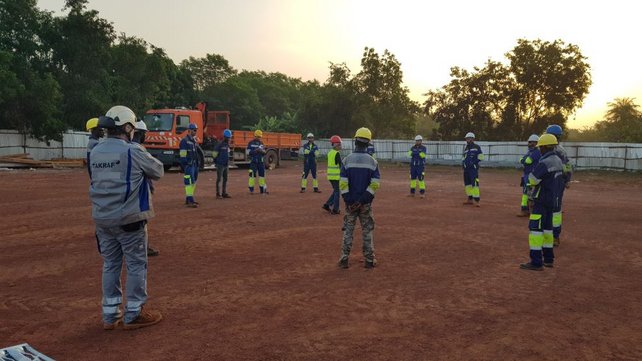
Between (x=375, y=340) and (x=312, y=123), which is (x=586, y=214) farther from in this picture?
(x=312, y=123)

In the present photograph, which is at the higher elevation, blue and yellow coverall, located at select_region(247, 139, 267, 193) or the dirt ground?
blue and yellow coverall, located at select_region(247, 139, 267, 193)

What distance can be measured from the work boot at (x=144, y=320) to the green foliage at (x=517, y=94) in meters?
39.4

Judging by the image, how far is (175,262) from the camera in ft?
22.8

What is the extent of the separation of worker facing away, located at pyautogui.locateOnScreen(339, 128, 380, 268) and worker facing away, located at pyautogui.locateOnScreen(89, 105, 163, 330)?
2911 mm

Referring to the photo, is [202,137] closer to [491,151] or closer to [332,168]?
[332,168]

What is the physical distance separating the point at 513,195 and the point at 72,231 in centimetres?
1435

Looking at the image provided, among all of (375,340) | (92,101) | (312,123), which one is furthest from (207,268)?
(312,123)

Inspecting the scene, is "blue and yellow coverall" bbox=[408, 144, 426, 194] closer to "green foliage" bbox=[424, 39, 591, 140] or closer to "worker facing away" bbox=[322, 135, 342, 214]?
"worker facing away" bbox=[322, 135, 342, 214]

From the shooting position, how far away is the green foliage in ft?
123

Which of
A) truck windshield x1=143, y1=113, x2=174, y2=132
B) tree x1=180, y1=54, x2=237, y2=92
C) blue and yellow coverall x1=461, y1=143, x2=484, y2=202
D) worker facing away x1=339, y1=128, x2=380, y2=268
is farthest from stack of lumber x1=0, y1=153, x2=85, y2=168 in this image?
tree x1=180, y1=54, x2=237, y2=92

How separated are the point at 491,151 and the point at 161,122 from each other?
2273 centimetres

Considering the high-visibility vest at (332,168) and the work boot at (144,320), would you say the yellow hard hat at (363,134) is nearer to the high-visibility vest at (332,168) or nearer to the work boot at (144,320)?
the work boot at (144,320)

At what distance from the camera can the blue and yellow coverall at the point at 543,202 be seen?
6738 mm

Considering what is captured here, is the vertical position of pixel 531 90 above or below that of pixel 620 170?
above
